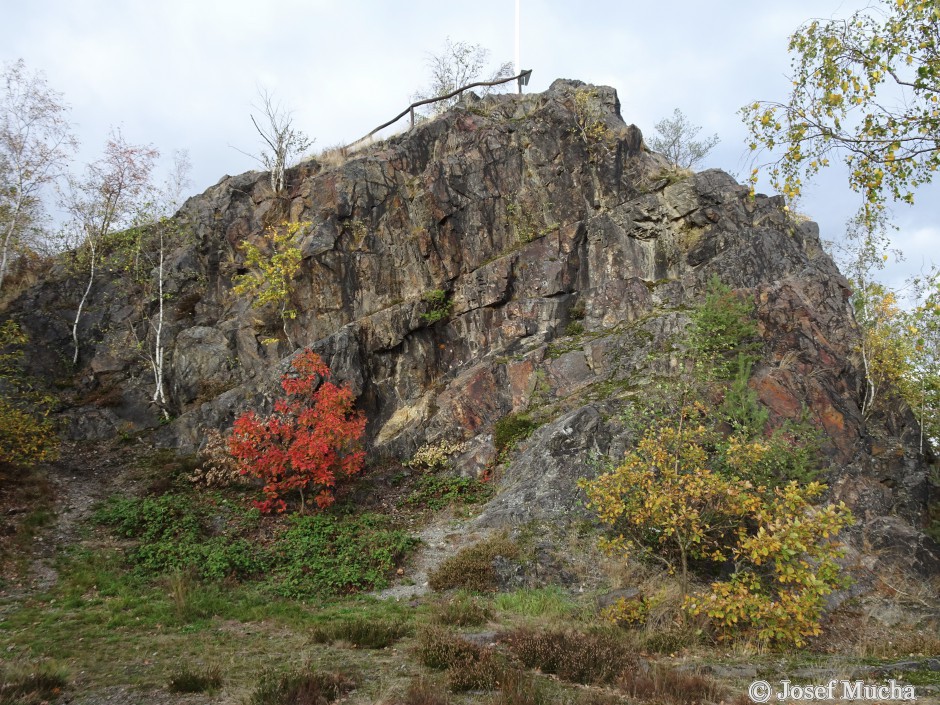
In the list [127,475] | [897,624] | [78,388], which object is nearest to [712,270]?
[897,624]

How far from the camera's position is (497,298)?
25.5m

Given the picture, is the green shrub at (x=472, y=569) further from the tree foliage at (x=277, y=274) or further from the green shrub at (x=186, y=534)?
the tree foliage at (x=277, y=274)

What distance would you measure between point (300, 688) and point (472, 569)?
749 centimetres

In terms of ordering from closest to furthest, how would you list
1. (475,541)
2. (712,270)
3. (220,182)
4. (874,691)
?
(874,691) < (475,541) < (712,270) < (220,182)

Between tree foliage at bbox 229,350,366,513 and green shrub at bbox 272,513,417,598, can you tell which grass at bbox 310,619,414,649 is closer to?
green shrub at bbox 272,513,417,598

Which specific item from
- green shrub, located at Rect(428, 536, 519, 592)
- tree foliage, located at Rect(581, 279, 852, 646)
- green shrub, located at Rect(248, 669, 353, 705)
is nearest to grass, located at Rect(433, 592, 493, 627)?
green shrub, located at Rect(428, 536, 519, 592)

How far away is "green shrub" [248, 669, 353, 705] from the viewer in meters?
6.87

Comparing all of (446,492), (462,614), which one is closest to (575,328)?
(446,492)

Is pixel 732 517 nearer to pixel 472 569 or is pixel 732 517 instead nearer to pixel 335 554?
pixel 472 569

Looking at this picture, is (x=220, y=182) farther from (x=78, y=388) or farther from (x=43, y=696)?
(x=43, y=696)

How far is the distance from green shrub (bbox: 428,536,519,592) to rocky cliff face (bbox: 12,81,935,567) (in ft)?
8.62

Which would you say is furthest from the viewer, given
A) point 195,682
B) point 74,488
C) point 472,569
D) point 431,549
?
point 74,488

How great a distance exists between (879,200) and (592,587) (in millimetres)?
10252

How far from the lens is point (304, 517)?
693 inches
